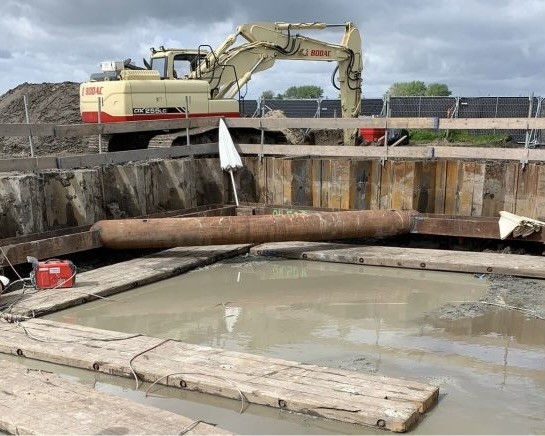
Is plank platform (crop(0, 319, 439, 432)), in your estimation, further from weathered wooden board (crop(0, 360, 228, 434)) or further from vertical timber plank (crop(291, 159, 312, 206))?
vertical timber plank (crop(291, 159, 312, 206))

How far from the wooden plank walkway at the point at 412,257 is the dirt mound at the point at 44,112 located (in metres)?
12.8

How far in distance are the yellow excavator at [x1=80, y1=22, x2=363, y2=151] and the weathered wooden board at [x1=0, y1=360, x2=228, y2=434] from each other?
7478mm

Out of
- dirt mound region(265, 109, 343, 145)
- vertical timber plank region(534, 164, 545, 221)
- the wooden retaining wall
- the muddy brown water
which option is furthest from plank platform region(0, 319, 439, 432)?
dirt mound region(265, 109, 343, 145)

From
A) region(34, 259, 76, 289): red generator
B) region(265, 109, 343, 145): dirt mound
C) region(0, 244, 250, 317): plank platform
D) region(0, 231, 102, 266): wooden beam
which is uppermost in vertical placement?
region(265, 109, 343, 145): dirt mound

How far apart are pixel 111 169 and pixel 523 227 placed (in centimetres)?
567

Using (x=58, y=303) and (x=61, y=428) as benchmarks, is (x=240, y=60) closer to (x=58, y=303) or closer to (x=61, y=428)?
(x=58, y=303)

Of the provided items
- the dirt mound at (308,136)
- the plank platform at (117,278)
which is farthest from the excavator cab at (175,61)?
the plank platform at (117,278)

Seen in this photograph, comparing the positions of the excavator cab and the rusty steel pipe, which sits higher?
the excavator cab

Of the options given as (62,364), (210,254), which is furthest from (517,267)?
(62,364)

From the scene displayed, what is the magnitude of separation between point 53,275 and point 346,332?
3236 mm

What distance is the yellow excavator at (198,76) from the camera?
11.3 metres

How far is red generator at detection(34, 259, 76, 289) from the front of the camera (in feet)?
20.7

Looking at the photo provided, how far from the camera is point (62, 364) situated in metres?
4.55

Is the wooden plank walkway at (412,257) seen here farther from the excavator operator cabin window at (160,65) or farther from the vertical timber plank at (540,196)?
the excavator operator cabin window at (160,65)
